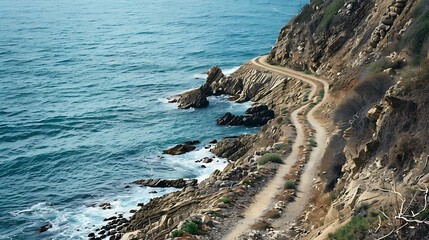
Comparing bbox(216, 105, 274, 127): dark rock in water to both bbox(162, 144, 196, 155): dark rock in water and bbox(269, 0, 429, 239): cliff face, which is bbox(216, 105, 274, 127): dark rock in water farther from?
bbox(269, 0, 429, 239): cliff face

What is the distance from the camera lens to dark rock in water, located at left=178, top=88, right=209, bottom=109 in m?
69.8

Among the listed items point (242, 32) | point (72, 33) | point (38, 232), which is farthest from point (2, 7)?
point (38, 232)

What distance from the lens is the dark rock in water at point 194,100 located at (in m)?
69.8

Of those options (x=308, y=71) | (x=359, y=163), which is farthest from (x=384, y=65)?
(x=308, y=71)

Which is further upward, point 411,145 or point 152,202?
point 411,145

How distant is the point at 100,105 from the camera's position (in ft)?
241

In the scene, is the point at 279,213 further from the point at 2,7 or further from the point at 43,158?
the point at 2,7

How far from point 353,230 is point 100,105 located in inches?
2399

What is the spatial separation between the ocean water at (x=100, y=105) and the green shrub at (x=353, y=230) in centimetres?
2484

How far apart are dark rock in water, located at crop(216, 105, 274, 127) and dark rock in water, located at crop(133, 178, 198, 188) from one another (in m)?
17.5

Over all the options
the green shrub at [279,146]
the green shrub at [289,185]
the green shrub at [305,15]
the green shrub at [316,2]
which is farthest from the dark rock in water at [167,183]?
the green shrub at [316,2]

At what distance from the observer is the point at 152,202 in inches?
1532

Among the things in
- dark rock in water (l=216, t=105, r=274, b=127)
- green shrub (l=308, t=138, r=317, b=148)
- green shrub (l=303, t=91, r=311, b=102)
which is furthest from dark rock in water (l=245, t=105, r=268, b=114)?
green shrub (l=308, t=138, r=317, b=148)

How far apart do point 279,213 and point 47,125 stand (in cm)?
4741
